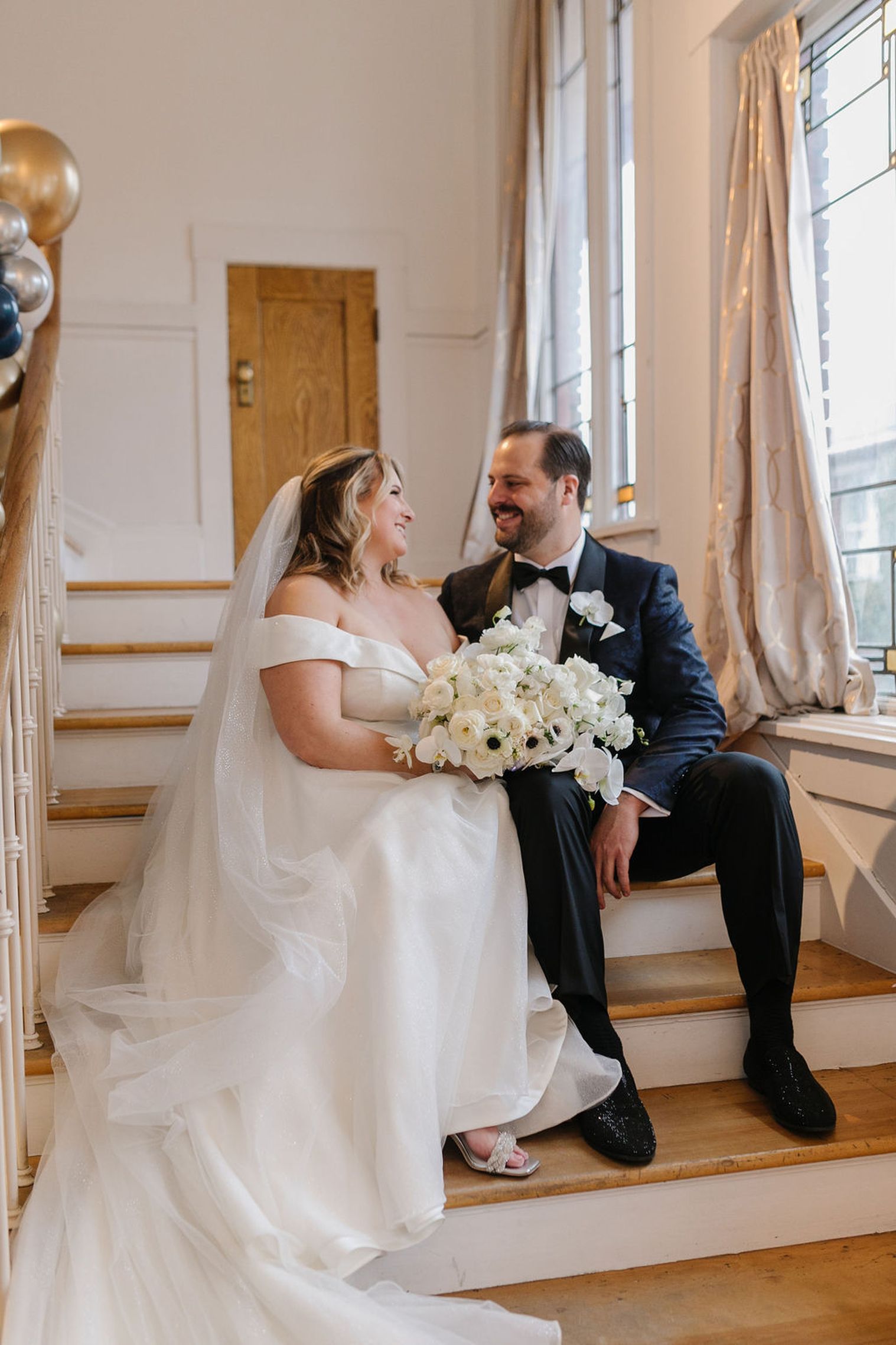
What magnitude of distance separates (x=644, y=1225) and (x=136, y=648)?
2125 mm

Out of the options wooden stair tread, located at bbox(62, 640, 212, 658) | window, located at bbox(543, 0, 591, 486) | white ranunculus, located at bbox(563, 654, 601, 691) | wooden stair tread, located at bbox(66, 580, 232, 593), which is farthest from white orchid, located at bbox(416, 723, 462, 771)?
window, located at bbox(543, 0, 591, 486)

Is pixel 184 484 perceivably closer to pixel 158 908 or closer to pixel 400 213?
pixel 400 213

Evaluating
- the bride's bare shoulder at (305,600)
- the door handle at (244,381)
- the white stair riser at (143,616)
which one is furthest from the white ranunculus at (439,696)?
the door handle at (244,381)

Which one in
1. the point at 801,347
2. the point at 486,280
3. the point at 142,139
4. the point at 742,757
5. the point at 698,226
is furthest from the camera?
the point at 486,280

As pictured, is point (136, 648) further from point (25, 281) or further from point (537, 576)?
point (537, 576)

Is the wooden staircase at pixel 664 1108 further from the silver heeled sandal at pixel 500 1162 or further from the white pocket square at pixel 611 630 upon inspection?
the white pocket square at pixel 611 630

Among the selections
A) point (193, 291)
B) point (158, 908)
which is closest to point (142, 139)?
point (193, 291)

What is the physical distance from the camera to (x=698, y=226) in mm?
3158

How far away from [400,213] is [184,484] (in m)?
1.64

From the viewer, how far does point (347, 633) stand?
2.29 meters

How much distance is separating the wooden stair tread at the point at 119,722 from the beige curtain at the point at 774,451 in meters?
1.42

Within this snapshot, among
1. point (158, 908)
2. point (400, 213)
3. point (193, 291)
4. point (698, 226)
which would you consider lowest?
point (158, 908)

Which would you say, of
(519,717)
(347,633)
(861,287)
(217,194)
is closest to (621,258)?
(861,287)

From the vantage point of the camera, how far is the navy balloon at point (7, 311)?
2637 mm
